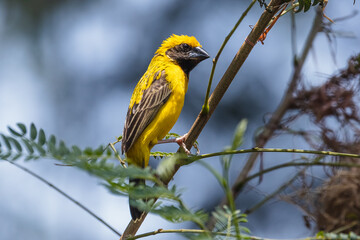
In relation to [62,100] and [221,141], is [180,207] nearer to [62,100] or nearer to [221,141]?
[221,141]

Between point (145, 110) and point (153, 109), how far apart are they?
0.19 feet

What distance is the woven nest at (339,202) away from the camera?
3.68m

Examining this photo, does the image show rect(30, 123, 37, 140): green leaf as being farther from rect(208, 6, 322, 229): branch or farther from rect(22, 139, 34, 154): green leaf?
rect(208, 6, 322, 229): branch

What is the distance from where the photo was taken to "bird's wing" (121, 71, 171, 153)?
3.24 metres

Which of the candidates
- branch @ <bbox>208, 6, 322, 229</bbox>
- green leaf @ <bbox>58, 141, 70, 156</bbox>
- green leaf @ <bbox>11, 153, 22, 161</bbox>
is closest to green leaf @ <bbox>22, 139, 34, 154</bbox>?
green leaf @ <bbox>11, 153, 22, 161</bbox>

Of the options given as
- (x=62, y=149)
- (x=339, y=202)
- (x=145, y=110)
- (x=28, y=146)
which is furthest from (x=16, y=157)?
(x=339, y=202)

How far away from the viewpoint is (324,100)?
3.90 metres

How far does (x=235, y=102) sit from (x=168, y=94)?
3462mm

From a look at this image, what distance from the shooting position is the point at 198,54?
4.14 metres

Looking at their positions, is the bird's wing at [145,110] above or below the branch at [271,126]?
below

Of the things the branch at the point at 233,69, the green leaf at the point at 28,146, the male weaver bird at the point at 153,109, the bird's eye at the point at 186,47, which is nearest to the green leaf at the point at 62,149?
the green leaf at the point at 28,146

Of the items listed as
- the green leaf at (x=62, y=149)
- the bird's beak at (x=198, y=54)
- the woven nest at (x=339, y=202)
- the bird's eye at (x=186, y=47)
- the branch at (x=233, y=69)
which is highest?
the bird's eye at (x=186, y=47)

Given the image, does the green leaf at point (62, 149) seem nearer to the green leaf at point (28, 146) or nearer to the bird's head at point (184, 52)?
the green leaf at point (28, 146)

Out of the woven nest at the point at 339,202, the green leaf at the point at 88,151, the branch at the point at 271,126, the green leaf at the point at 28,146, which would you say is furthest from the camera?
the branch at the point at 271,126
